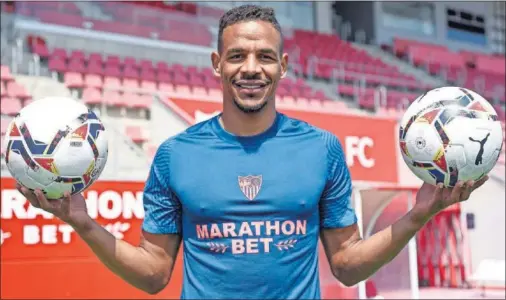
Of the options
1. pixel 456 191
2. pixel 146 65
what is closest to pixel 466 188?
pixel 456 191

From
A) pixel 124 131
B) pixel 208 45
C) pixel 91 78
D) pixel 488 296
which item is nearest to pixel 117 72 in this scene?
pixel 91 78

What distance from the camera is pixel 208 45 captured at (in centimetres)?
1397

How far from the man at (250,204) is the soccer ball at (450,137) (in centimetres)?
9

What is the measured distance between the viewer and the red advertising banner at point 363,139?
8.42 m

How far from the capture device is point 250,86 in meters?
1.98

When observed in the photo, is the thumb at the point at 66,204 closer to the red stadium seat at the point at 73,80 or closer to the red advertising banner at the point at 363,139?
the red advertising banner at the point at 363,139

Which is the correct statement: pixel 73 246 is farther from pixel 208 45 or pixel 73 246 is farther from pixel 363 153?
pixel 208 45

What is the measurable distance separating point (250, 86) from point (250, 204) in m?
0.38

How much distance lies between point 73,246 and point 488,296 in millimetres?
6576

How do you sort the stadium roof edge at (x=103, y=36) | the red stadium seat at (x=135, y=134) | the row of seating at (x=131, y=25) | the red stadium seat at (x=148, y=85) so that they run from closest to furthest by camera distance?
the red stadium seat at (x=135, y=134) < the red stadium seat at (x=148, y=85) < the stadium roof edge at (x=103, y=36) < the row of seating at (x=131, y=25)

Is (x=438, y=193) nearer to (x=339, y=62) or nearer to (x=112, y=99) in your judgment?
(x=112, y=99)

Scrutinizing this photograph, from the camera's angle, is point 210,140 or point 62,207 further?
point 210,140

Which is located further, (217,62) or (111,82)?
(111,82)

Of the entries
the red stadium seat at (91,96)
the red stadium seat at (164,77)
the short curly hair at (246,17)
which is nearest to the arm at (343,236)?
the short curly hair at (246,17)
